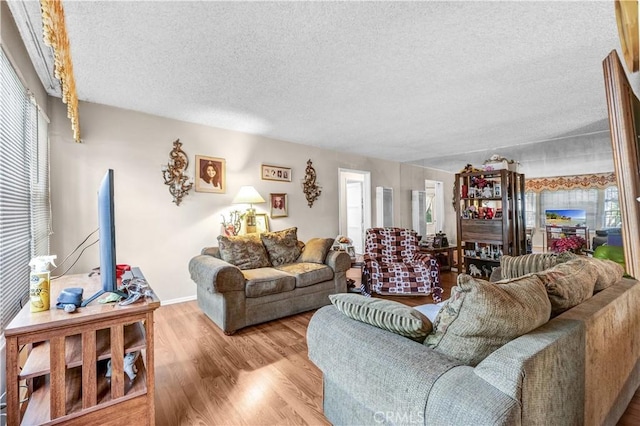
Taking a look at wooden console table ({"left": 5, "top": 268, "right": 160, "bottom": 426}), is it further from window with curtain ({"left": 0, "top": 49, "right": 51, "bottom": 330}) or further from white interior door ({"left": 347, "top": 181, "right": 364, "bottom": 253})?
white interior door ({"left": 347, "top": 181, "right": 364, "bottom": 253})

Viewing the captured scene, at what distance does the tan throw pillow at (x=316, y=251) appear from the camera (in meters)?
3.38

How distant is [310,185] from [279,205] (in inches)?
28.1

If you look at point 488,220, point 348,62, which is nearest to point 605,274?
point 348,62

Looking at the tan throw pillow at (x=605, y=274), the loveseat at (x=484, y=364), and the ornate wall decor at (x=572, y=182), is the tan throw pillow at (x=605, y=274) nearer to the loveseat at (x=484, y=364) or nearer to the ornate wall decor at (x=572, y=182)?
the loveseat at (x=484, y=364)

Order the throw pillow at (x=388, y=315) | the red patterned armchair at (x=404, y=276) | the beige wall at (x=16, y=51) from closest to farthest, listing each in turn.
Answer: the throw pillow at (x=388, y=315) < the beige wall at (x=16, y=51) < the red patterned armchair at (x=404, y=276)

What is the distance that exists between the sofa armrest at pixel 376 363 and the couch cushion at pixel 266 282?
1.48 metres

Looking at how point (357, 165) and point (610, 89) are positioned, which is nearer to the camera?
point (610, 89)

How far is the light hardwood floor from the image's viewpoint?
5.01 ft

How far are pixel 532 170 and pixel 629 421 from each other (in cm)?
567

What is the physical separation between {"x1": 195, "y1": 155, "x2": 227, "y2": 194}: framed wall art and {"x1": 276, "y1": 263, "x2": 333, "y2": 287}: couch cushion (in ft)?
4.79

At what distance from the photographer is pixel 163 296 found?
3396mm

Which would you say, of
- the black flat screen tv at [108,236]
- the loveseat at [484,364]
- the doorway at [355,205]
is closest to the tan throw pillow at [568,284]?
the loveseat at [484,364]

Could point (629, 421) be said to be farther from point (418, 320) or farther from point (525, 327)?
point (418, 320)

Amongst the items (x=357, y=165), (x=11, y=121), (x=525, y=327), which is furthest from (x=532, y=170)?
(x=11, y=121)
